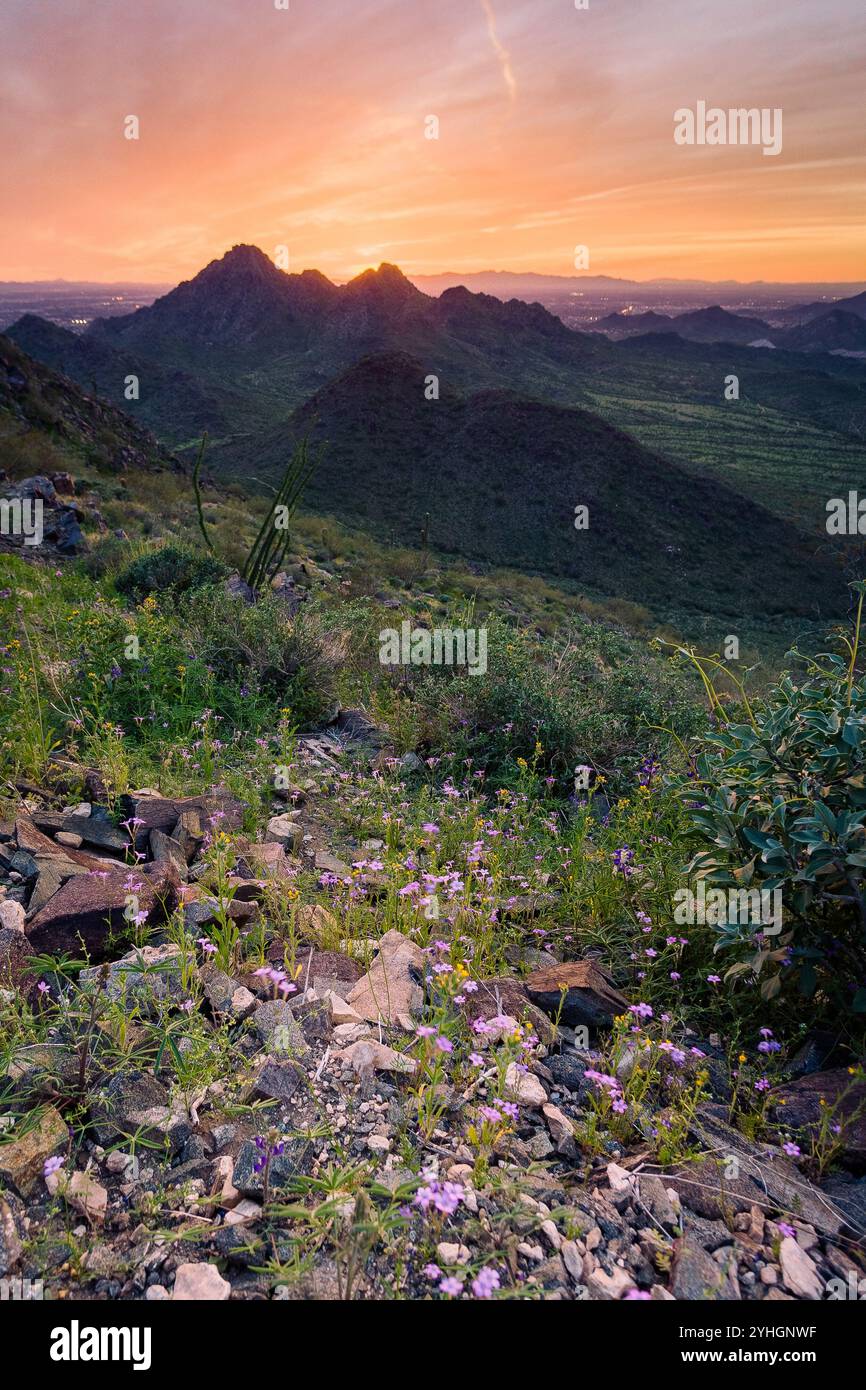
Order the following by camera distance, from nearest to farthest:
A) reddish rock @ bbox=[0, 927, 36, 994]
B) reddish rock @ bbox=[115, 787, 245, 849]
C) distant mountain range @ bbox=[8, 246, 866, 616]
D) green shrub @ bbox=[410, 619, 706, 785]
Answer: reddish rock @ bbox=[0, 927, 36, 994], reddish rock @ bbox=[115, 787, 245, 849], green shrub @ bbox=[410, 619, 706, 785], distant mountain range @ bbox=[8, 246, 866, 616]

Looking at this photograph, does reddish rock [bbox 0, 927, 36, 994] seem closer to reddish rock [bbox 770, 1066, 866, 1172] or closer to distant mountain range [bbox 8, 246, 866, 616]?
reddish rock [bbox 770, 1066, 866, 1172]

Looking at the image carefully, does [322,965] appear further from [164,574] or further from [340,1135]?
[164,574]

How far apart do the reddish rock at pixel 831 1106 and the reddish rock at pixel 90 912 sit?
203 cm

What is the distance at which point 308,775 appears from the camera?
14.1ft

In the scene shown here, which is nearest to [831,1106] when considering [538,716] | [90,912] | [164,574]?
[90,912]

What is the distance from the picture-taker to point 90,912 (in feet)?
8.02

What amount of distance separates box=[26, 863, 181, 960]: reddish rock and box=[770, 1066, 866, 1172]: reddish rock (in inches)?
79.8

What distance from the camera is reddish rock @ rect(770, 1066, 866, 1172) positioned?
75.5 inches

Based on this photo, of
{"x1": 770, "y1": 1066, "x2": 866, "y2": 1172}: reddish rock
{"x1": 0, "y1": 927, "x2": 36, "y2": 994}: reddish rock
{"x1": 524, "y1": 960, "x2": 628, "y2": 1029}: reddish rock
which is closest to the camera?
{"x1": 770, "y1": 1066, "x2": 866, "y2": 1172}: reddish rock

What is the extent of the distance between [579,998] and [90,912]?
5.33ft

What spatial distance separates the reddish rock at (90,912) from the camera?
2.40 meters

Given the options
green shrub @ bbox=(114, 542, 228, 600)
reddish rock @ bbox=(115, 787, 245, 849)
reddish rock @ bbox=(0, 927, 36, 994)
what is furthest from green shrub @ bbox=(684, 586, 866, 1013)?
green shrub @ bbox=(114, 542, 228, 600)

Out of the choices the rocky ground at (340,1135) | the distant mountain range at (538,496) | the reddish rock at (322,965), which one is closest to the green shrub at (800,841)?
the rocky ground at (340,1135)

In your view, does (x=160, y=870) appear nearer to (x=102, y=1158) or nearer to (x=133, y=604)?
(x=102, y=1158)
